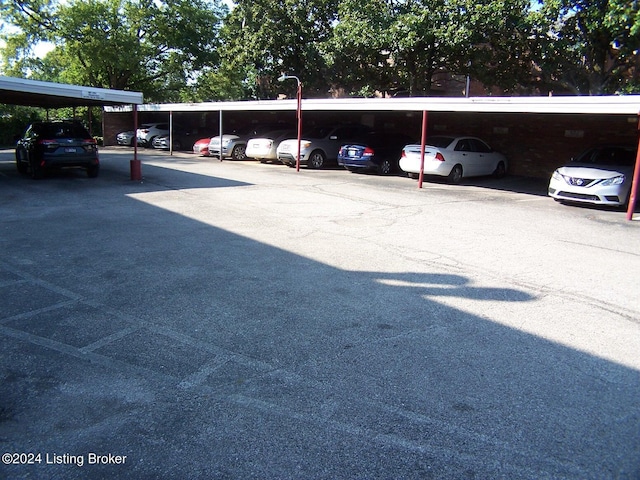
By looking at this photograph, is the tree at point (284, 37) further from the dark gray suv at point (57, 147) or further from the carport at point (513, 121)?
the dark gray suv at point (57, 147)

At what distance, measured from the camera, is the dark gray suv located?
47.7ft

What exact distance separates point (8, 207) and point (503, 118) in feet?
55.4

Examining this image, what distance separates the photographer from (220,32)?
112 ft

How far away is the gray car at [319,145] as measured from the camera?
21.0 m

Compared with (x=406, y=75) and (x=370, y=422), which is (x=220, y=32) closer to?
(x=406, y=75)

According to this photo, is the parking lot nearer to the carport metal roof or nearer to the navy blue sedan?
the carport metal roof

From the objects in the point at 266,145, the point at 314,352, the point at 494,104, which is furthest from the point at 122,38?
the point at 314,352

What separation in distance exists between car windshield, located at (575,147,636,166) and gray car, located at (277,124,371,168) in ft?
28.8

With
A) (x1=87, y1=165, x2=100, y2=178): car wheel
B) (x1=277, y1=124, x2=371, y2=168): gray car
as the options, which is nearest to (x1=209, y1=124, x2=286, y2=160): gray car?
(x1=277, y1=124, x2=371, y2=168): gray car

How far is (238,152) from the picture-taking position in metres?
24.9

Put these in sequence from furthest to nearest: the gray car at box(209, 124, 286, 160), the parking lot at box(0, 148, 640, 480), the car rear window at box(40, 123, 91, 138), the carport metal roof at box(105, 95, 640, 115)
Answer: the gray car at box(209, 124, 286, 160) < the car rear window at box(40, 123, 91, 138) < the carport metal roof at box(105, 95, 640, 115) < the parking lot at box(0, 148, 640, 480)

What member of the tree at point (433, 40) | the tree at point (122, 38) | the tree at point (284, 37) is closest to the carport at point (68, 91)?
the tree at point (433, 40)

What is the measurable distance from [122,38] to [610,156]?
2841 centimetres

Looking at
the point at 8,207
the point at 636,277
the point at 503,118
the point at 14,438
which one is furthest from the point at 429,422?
the point at 503,118
